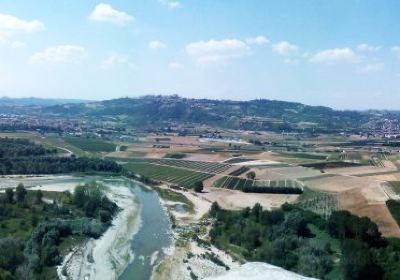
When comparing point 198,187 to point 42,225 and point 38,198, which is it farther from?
point 42,225

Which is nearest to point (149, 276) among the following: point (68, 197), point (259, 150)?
point (68, 197)

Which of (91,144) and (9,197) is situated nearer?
(9,197)

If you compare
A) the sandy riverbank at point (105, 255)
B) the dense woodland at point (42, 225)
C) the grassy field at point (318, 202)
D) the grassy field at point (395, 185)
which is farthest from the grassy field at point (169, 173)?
the grassy field at point (395, 185)

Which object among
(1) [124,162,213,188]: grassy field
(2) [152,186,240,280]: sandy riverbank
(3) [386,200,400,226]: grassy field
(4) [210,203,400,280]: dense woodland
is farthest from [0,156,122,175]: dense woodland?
(3) [386,200,400,226]: grassy field

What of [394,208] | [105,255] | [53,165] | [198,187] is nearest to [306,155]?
[198,187]

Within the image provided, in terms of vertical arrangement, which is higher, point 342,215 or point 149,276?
point 342,215

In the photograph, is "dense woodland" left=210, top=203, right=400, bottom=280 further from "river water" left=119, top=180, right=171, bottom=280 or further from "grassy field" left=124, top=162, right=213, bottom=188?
"grassy field" left=124, top=162, right=213, bottom=188

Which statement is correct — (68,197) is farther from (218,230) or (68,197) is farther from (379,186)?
(379,186)
